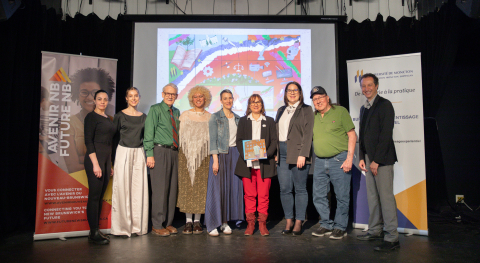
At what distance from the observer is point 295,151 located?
314 cm

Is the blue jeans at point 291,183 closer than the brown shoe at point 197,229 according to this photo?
Yes

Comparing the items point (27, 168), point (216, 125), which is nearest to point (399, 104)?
point (216, 125)

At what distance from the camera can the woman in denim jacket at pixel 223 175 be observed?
3271 mm

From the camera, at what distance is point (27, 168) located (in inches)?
151

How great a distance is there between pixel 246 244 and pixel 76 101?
2.45 meters

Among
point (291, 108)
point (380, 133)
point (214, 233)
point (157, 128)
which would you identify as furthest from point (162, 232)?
point (380, 133)

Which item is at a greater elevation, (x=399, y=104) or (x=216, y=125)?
(x=399, y=104)

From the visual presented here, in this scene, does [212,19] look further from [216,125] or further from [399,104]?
[399,104]

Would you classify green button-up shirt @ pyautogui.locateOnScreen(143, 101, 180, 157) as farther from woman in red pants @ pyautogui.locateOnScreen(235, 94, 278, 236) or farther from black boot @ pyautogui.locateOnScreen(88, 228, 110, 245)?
black boot @ pyautogui.locateOnScreen(88, 228, 110, 245)

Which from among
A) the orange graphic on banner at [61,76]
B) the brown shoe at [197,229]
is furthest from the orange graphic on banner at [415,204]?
the orange graphic on banner at [61,76]

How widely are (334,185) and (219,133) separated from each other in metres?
1.35

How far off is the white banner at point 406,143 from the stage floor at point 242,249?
29 centimetres

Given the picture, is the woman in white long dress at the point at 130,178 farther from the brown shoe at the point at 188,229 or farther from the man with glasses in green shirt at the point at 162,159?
the brown shoe at the point at 188,229

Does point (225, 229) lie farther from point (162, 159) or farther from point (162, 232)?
point (162, 159)
